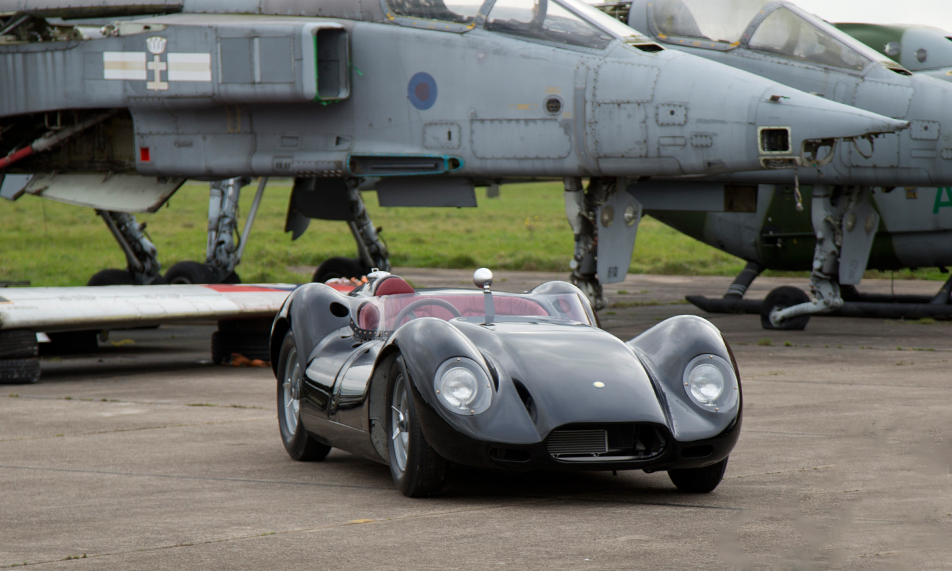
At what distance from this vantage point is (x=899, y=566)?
4.00 metres

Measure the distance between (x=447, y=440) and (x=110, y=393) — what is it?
5.58 meters

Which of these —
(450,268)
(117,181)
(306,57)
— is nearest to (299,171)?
(306,57)

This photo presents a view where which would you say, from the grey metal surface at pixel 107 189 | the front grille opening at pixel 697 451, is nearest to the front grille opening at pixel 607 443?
the front grille opening at pixel 697 451

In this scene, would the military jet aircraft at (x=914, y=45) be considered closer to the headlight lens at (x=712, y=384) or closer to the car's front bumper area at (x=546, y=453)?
the headlight lens at (x=712, y=384)

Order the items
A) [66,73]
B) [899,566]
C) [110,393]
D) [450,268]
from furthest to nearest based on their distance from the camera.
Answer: [450,268]
[66,73]
[110,393]
[899,566]

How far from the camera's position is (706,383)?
5.49m

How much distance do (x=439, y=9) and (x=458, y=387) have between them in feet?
25.2

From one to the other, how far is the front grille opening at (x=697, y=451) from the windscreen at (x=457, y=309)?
4.51ft

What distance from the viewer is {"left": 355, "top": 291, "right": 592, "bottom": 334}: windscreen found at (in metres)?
6.41

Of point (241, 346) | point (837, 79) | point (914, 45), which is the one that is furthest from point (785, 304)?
point (241, 346)

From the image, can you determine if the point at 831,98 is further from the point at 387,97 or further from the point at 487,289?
the point at 487,289

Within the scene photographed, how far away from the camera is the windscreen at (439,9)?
470 inches

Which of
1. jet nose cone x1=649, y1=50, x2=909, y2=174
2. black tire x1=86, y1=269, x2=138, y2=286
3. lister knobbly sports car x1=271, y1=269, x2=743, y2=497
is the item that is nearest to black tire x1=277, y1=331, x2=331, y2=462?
lister knobbly sports car x1=271, y1=269, x2=743, y2=497

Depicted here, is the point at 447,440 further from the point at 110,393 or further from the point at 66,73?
the point at 66,73
